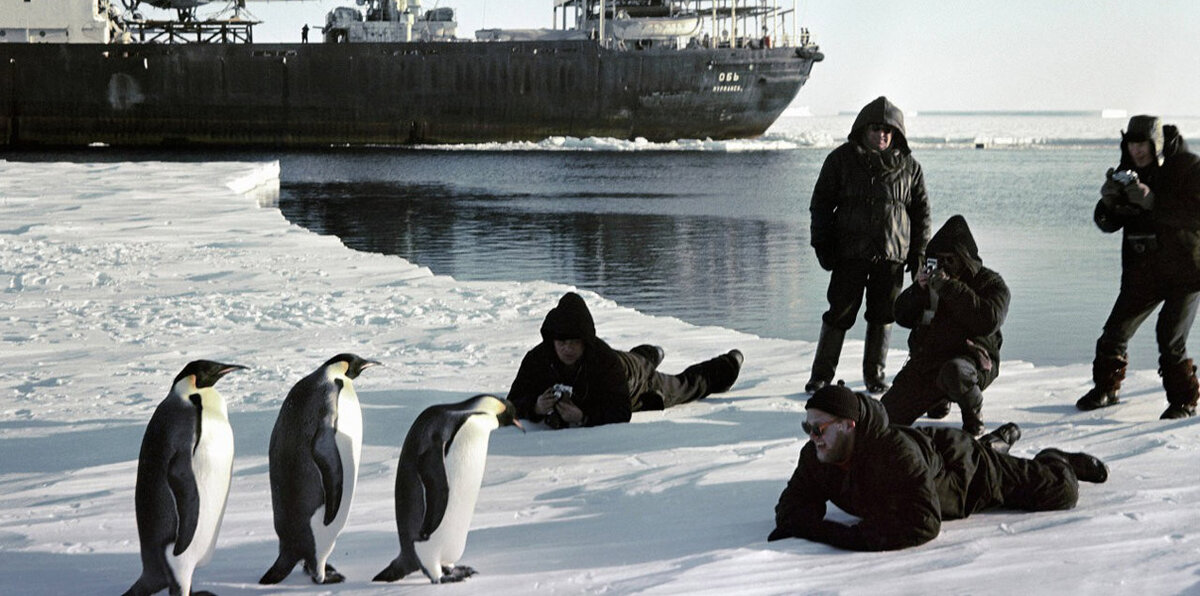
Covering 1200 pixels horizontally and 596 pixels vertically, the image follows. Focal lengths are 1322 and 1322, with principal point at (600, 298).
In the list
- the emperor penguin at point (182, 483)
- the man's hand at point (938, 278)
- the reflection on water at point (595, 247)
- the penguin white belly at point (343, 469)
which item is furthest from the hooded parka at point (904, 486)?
the reflection on water at point (595, 247)

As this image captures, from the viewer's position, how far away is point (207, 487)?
312 cm

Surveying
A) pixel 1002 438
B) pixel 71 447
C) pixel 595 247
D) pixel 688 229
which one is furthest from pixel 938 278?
pixel 688 229

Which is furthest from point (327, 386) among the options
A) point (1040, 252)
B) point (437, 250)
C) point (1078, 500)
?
point (1040, 252)

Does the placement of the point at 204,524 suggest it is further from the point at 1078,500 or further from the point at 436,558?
the point at 1078,500

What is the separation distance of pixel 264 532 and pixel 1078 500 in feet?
7.48

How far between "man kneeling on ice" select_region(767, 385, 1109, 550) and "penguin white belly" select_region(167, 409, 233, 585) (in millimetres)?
1382

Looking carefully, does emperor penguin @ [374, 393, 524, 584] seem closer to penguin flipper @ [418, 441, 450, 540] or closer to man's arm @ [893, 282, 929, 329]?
penguin flipper @ [418, 441, 450, 540]

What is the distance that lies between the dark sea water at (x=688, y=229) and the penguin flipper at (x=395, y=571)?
5144 mm

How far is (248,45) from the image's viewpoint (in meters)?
43.5

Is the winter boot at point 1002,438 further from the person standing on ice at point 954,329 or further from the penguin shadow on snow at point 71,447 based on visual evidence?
the penguin shadow on snow at point 71,447

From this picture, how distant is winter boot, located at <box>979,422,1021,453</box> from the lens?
13.0 feet

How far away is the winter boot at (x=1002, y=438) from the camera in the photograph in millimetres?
3971

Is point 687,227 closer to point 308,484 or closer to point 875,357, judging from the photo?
point 875,357

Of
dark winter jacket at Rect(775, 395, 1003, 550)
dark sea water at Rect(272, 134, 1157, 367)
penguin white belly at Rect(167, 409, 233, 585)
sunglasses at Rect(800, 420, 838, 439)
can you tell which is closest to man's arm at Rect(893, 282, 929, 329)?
dark winter jacket at Rect(775, 395, 1003, 550)
